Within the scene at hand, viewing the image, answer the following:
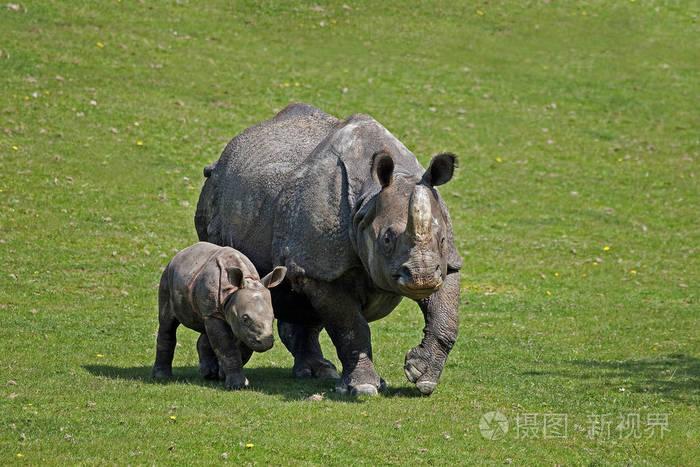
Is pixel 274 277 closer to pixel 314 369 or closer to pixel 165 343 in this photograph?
pixel 165 343

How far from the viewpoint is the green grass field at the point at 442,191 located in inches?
380

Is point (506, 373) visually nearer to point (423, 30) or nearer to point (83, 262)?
point (83, 262)

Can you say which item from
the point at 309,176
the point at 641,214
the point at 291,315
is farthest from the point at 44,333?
the point at 641,214

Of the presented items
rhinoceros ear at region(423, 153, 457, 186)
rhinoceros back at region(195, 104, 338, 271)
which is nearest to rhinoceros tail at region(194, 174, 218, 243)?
rhinoceros back at region(195, 104, 338, 271)

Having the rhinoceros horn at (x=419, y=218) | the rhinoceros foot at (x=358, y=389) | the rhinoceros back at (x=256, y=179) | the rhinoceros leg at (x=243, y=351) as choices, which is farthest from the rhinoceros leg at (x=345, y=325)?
the rhinoceros horn at (x=419, y=218)

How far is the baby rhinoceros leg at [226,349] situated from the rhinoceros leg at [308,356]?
153 cm

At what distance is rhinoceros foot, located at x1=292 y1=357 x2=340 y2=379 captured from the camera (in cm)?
1258

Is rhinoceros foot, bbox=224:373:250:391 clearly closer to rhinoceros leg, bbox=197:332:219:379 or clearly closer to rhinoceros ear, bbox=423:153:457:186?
rhinoceros leg, bbox=197:332:219:379

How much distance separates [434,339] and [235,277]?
2.10 metres

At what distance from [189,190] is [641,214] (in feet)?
33.3

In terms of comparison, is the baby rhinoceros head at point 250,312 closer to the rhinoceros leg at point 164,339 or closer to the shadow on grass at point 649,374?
the rhinoceros leg at point 164,339

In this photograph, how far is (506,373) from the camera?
43.1 feet

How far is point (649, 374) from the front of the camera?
13.2m

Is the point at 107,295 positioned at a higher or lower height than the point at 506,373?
lower
